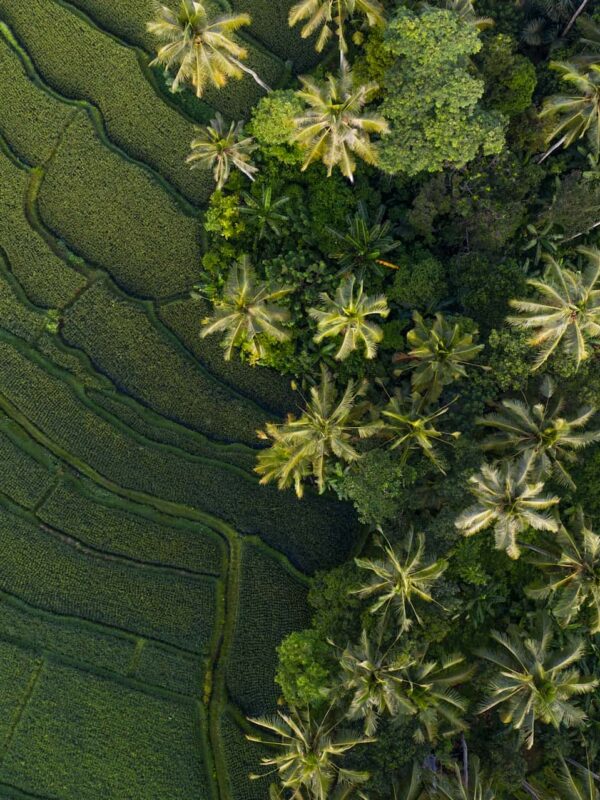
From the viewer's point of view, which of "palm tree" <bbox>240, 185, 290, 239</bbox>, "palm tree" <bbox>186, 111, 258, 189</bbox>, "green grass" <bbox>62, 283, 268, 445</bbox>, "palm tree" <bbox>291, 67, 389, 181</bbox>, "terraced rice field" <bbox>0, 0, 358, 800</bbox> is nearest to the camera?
"palm tree" <bbox>291, 67, 389, 181</bbox>

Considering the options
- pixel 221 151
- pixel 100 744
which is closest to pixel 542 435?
pixel 221 151

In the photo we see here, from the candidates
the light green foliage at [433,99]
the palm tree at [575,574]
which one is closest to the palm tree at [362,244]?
the light green foliage at [433,99]

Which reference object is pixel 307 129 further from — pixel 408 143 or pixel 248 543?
pixel 248 543

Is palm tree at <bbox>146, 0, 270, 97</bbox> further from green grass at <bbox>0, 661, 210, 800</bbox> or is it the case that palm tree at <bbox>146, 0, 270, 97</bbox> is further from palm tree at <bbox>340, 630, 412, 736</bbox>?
green grass at <bbox>0, 661, 210, 800</bbox>

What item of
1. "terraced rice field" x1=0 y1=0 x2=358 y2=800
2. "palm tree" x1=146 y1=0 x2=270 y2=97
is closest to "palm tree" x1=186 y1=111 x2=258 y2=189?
"palm tree" x1=146 y1=0 x2=270 y2=97

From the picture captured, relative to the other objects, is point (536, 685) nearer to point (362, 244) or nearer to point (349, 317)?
point (349, 317)

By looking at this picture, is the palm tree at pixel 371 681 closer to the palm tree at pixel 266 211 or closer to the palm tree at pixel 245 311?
the palm tree at pixel 245 311
